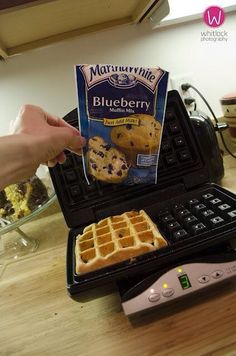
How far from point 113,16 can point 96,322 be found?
2.58 feet

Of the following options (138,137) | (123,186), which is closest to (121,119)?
(138,137)

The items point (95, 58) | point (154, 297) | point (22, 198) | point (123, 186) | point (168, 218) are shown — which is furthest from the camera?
point (95, 58)

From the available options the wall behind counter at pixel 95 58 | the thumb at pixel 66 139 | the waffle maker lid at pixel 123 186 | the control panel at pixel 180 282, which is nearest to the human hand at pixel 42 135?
the thumb at pixel 66 139

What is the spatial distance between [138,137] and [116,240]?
0.65 ft

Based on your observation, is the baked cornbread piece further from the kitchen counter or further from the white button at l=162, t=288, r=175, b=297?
the white button at l=162, t=288, r=175, b=297

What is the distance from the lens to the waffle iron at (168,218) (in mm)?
441

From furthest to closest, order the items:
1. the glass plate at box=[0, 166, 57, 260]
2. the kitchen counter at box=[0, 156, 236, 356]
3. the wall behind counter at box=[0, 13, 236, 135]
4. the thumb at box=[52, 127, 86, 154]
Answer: the wall behind counter at box=[0, 13, 236, 135], the glass plate at box=[0, 166, 57, 260], the thumb at box=[52, 127, 86, 154], the kitchen counter at box=[0, 156, 236, 356]

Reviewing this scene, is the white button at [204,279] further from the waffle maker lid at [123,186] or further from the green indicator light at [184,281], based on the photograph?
the waffle maker lid at [123,186]

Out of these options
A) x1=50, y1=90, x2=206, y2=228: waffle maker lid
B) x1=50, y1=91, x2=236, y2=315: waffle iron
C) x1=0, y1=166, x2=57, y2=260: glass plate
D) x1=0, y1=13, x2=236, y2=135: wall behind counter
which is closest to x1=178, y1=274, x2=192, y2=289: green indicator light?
x1=50, y1=91, x2=236, y2=315: waffle iron

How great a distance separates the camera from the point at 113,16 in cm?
89

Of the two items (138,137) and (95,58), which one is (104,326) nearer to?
(138,137)

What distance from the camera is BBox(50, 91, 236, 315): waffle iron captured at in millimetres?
441

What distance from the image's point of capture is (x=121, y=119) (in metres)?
0.58

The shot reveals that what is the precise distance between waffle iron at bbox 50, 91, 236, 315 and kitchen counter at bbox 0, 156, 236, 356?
0.03 metres
